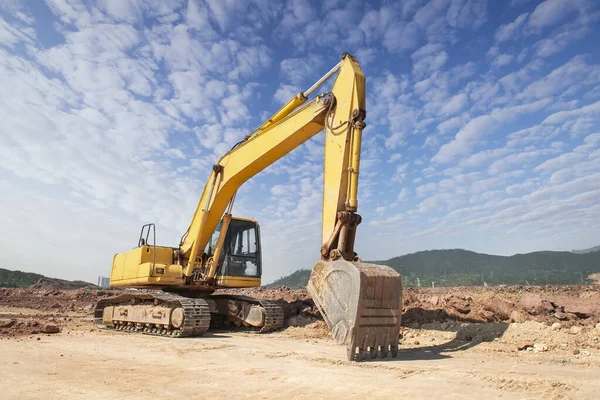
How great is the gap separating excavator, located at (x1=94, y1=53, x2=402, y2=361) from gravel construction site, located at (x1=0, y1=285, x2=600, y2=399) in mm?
514

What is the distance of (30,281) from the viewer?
41.5m

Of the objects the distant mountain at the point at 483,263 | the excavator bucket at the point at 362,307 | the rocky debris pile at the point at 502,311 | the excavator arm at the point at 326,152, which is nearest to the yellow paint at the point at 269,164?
the excavator arm at the point at 326,152

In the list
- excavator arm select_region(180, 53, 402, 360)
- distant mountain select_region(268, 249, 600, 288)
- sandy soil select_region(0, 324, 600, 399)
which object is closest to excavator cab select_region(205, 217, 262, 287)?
excavator arm select_region(180, 53, 402, 360)

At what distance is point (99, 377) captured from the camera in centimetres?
522

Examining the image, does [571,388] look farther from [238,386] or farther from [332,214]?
[332,214]

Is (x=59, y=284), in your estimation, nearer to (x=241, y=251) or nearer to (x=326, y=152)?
(x=241, y=251)

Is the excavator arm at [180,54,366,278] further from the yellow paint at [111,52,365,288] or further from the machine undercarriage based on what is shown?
the machine undercarriage

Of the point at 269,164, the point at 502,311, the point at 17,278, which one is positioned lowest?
the point at 502,311

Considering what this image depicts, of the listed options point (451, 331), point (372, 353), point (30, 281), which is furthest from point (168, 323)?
point (30, 281)

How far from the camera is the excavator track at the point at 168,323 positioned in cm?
988

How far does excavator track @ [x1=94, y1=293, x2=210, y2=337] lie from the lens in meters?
9.88

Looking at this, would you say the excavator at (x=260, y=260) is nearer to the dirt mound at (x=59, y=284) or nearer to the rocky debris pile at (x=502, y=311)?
the rocky debris pile at (x=502, y=311)

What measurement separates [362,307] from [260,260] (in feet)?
20.8

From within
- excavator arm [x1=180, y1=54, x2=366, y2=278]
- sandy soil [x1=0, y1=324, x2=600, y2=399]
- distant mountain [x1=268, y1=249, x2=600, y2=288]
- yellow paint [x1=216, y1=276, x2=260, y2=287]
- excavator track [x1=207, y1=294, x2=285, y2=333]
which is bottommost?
sandy soil [x1=0, y1=324, x2=600, y2=399]
